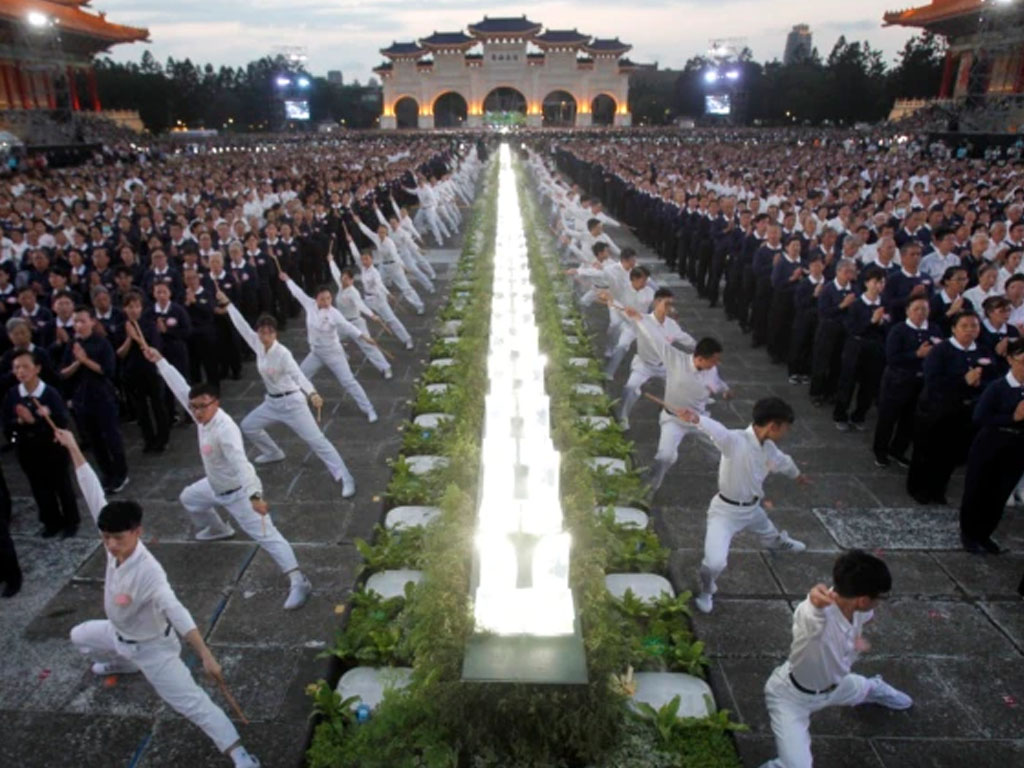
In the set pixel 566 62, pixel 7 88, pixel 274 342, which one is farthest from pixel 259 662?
pixel 566 62

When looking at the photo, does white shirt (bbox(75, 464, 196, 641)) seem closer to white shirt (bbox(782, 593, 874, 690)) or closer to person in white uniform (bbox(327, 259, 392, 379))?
white shirt (bbox(782, 593, 874, 690))

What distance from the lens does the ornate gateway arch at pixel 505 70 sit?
A: 77.8 metres

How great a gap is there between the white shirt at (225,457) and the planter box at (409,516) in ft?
4.54

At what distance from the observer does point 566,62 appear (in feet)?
256

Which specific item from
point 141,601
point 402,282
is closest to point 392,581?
point 141,601

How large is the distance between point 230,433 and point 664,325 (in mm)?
4267

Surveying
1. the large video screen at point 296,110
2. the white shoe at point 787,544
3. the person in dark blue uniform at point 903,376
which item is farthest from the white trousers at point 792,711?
the large video screen at point 296,110

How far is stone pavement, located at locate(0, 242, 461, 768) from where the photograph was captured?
4.35m

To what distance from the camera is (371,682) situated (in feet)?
15.3

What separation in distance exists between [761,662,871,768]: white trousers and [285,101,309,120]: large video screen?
70.9 m

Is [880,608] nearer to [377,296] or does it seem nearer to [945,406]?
[945,406]

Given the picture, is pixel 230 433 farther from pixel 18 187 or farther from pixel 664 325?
pixel 18 187

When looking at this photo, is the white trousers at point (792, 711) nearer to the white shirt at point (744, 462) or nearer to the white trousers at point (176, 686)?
the white shirt at point (744, 462)

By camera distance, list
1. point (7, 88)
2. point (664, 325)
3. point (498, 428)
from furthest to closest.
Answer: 1. point (7, 88)
2. point (664, 325)
3. point (498, 428)
